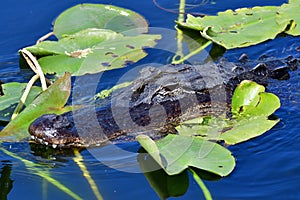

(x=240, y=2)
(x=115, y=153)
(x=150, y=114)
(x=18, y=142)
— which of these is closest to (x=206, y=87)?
(x=150, y=114)

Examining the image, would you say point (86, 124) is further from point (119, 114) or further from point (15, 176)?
point (15, 176)

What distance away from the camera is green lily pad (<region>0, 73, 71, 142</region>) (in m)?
3.26

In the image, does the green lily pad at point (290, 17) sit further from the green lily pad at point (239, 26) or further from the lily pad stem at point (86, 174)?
the lily pad stem at point (86, 174)

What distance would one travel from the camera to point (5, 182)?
3086 millimetres

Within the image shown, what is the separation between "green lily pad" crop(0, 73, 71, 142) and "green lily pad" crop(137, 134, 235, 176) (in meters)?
0.74

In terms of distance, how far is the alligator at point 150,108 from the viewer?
313cm

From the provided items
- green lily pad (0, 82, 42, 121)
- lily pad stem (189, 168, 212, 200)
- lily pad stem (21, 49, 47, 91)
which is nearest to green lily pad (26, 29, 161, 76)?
lily pad stem (21, 49, 47, 91)

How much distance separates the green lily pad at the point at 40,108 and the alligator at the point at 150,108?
0.41 feet

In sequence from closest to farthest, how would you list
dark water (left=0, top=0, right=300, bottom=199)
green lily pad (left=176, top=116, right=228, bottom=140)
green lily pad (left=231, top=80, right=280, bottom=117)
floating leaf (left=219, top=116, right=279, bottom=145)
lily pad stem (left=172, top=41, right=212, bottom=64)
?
dark water (left=0, top=0, right=300, bottom=199)
floating leaf (left=219, top=116, right=279, bottom=145)
green lily pad (left=176, top=116, right=228, bottom=140)
green lily pad (left=231, top=80, right=280, bottom=117)
lily pad stem (left=172, top=41, right=212, bottom=64)

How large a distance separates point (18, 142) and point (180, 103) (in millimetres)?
1001

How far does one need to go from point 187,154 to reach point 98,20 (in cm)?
206

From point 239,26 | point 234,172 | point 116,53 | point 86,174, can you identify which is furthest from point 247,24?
point 86,174

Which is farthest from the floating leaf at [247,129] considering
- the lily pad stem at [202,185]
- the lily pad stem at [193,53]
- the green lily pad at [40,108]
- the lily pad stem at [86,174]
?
the lily pad stem at [193,53]

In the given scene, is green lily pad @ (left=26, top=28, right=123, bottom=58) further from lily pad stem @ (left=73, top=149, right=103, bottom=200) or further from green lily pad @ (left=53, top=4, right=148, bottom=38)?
lily pad stem @ (left=73, top=149, right=103, bottom=200)
